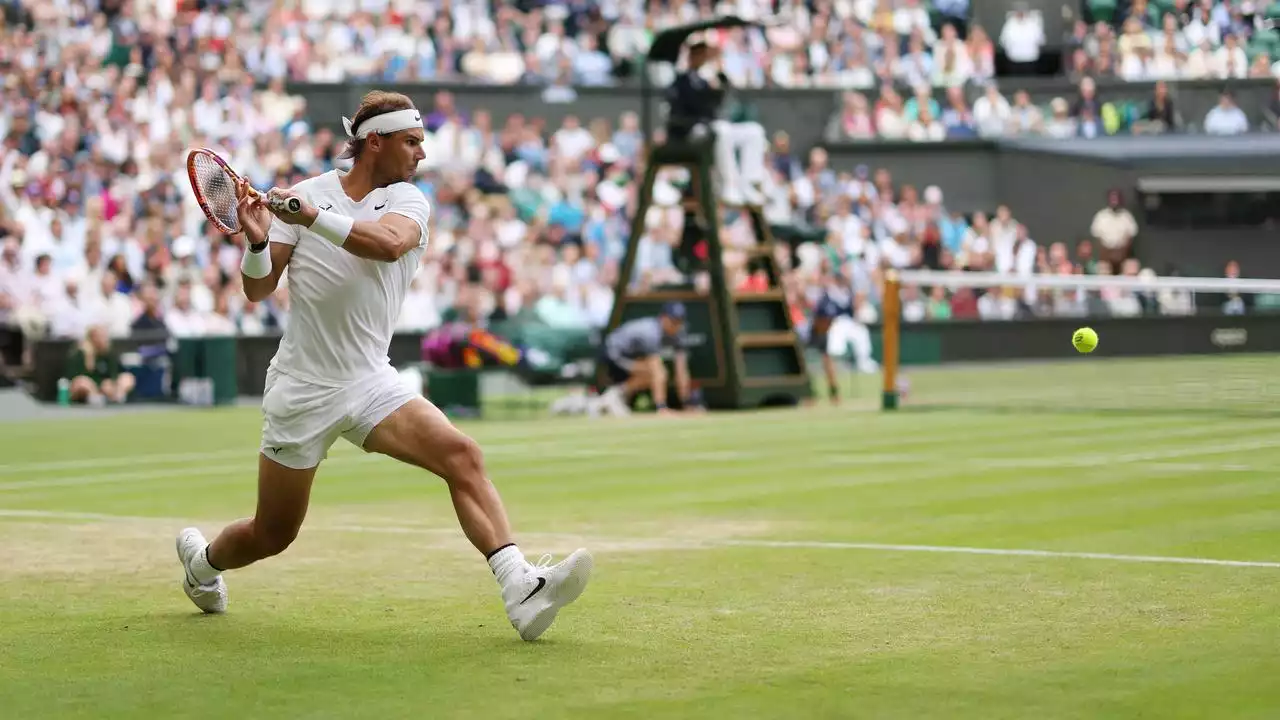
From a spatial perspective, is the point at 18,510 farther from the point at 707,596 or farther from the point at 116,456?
the point at 707,596

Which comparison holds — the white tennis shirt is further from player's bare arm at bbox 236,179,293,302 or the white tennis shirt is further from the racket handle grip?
the racket handle grip

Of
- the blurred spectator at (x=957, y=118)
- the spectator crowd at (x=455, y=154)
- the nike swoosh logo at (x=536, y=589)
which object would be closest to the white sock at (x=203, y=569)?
the nike swoosh logo at (x=536, y=589)

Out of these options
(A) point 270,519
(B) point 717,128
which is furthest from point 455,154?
(A) point 270,519

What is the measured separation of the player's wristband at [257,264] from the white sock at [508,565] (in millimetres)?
1350

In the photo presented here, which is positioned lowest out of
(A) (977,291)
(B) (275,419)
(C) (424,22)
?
(A) (977,291)

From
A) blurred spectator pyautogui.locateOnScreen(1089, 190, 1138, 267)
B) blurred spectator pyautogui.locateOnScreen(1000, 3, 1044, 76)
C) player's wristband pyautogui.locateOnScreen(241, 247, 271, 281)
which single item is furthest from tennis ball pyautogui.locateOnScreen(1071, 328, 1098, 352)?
blurred spectator pyautogui.locateOnScreen(1000, 3, 1044, 76)

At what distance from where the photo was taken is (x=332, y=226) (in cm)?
699

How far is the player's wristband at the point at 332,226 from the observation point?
6973 millimetres

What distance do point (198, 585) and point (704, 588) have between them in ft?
7.20

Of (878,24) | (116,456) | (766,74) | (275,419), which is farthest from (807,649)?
(878,24)

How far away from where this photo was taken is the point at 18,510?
41.5ft

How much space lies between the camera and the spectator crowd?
25578mm

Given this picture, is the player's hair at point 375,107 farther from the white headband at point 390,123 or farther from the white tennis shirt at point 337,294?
the white tennis shirt at point 337,294

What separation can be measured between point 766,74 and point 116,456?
1962cm
